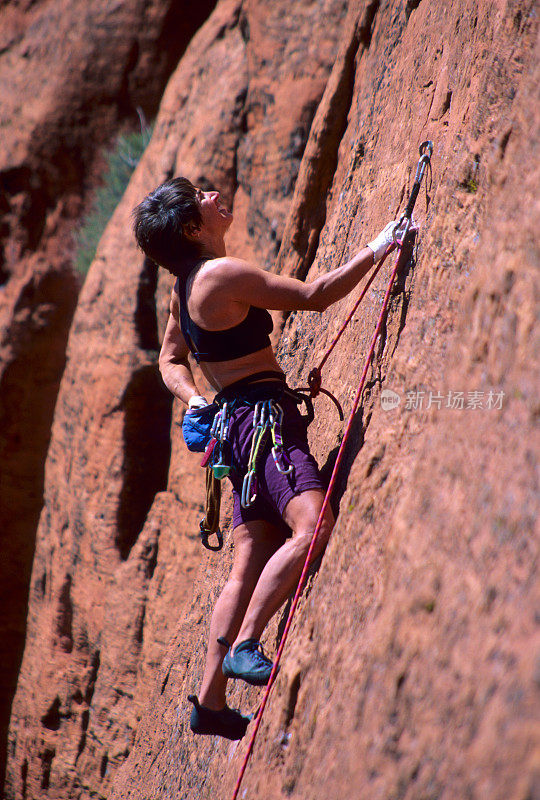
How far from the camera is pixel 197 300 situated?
2648 millimetres

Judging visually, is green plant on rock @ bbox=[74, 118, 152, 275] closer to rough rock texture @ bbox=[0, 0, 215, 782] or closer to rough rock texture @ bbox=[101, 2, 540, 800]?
rough rock texture @ bbox=[0, 0, 215, 782]

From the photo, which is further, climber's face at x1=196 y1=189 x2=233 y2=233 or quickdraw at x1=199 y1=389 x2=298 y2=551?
climber's face at x1=196 y1=189 x2=233 y2=233

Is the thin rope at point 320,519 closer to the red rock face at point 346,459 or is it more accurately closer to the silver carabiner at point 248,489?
the red rock face at point 346,459

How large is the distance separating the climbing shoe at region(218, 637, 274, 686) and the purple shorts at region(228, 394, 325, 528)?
1.67ft

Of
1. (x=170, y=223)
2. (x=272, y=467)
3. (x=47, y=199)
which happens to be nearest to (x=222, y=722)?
(x=272, y=467)

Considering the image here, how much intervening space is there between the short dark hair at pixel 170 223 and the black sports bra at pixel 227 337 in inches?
4.7

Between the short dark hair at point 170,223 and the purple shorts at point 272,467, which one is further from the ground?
the short dark hair at point 170,223

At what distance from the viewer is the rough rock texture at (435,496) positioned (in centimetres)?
149

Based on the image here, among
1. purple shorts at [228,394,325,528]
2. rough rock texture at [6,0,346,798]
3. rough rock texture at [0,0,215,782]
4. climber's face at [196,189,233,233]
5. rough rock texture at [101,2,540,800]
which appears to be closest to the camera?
rough rock texture at [101,2,540,800]

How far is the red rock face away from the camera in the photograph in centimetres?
160

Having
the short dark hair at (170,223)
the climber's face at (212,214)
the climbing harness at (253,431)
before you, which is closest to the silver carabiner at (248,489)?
the climbing harness at (253,431)

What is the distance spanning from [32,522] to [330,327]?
17.1 feet

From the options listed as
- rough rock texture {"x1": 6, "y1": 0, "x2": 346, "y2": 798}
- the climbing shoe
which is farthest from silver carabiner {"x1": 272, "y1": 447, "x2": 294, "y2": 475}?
rough rock texture {"x1": 6, "y1": 0, "x2": 346, "y2": 798}

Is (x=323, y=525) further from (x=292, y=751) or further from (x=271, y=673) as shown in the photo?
(x=292, y=751)
